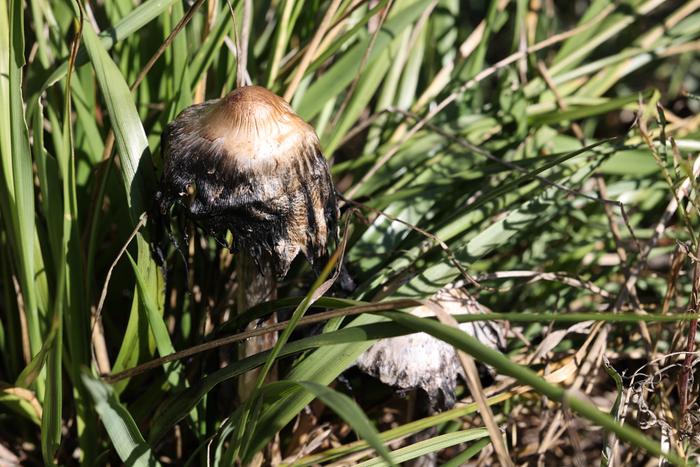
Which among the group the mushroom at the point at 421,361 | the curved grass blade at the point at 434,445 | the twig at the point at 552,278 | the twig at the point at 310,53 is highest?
the twig at the point at 310,53

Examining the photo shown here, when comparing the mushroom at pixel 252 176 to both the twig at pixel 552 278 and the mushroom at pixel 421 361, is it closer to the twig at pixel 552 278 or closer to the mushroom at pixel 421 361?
the mushroom at pixel 421 361

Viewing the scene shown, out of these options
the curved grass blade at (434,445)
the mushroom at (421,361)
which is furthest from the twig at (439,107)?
the curved grass blade at (434,445)

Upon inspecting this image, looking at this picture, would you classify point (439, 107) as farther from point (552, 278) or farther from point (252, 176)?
point (252, 176)

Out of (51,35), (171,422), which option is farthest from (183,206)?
(51,35)

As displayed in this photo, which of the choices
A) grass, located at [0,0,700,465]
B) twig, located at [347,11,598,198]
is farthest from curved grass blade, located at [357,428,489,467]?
twig, located at [347,11,598,198]

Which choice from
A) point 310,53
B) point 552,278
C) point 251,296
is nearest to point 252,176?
point 251,296

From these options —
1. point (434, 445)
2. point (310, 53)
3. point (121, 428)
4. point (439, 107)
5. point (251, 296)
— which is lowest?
point (434, 445)

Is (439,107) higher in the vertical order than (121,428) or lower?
higher
